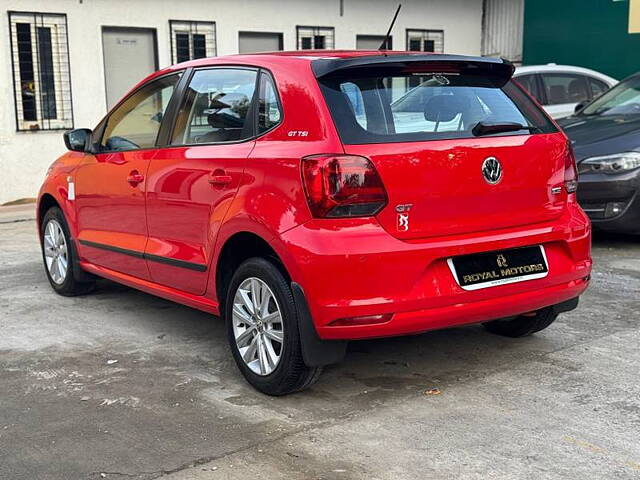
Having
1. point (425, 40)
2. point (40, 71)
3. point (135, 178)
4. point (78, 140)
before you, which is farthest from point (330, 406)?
point (425, 40)

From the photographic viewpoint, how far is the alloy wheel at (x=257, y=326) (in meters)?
4.32

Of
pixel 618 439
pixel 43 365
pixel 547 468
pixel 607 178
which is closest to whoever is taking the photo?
pixel 547 468

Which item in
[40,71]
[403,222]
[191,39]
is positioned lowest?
[403,222]

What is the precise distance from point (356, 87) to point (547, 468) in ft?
6.47

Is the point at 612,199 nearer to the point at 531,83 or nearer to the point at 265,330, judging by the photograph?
the point at 531,83

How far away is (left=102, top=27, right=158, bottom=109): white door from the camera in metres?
13.6

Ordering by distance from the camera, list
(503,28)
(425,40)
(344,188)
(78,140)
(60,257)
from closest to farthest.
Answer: (344,188) < (78,140) < (60,257) < (425,40) < (503,28)

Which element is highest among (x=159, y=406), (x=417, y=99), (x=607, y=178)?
(x=417, y=99)

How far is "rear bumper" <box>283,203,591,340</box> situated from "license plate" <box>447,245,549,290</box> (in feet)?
0.14

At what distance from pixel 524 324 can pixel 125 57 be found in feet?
33.3

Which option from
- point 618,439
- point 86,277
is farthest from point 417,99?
point 86,277

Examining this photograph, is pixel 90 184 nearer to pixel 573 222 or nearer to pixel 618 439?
pixel 573 222

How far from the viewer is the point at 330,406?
4.25 metres

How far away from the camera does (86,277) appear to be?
6508mm
